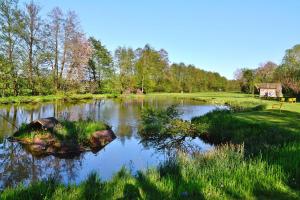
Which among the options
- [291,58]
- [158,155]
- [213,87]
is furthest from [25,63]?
[213,87]

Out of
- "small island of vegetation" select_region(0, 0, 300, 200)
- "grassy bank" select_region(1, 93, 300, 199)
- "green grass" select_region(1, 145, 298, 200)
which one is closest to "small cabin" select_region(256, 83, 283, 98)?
"small island of vegetation" select_region(0, 0, 300, 200)

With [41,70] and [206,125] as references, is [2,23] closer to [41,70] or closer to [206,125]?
[41,70]

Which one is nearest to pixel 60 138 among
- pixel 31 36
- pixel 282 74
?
pixel 31 36

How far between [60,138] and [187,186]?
10.7 metres

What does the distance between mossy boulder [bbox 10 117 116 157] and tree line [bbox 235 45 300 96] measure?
55.8 metres

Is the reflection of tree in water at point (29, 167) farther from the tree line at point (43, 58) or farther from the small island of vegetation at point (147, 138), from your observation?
the tree line at point (43, 58)

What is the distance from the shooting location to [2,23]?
4828 centimetres

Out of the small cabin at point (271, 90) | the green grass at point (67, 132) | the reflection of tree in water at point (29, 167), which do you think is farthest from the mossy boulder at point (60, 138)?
the small cabin at point (271, 90)

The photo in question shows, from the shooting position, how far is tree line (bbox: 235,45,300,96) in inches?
2840

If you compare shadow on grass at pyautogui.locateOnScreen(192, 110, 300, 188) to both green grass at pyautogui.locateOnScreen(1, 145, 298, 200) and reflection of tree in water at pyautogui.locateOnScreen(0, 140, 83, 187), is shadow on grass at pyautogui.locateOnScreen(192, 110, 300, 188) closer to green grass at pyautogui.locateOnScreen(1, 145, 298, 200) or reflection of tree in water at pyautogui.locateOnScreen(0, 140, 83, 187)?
green grass at pyautogui.locateOnScreen(1, 145, 298, 200)

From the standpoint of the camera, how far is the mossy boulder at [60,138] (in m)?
15.4

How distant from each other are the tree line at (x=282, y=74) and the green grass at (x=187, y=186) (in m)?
61.4

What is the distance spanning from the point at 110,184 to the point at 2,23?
157ft

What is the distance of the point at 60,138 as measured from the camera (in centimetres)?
1641
